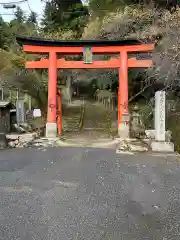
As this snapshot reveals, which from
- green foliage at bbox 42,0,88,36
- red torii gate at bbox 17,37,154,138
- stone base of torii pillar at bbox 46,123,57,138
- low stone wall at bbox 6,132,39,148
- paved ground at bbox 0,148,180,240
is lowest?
paved ground at bbox 0,148,180,240

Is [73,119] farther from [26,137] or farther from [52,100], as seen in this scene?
[26,137]

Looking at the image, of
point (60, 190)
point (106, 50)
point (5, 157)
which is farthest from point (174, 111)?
point (60, 190)

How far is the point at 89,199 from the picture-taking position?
Result: 5258mm

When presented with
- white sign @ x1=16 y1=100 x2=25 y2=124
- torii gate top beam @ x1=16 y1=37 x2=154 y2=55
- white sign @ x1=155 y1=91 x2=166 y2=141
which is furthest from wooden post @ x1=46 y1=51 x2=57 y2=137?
white sign @ x1=155 y1=91 x2=166 y2=141

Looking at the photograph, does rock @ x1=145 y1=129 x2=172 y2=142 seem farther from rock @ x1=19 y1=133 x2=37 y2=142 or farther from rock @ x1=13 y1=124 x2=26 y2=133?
rock @ x1=13 y1=124 x2=26 y2=133

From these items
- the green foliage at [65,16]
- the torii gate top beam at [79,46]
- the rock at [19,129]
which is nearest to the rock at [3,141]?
the rock at [19,129]

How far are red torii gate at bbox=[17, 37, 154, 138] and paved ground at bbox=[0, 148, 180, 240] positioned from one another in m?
5.09

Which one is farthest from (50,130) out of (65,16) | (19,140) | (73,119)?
(65,16)

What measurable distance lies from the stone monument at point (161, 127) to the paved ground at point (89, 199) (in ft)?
5.53

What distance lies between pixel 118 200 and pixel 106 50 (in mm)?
10082

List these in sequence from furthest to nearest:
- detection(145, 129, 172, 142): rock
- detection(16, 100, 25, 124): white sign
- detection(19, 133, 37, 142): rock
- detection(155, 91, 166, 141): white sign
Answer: detection(16, 100, 25, 124): white sign < detection(19, 133, 37, 142): rock < detection(145, 129, 172, 142): rock < detection(155, 91, 166, 141): white sign

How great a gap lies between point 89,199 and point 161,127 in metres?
6.22

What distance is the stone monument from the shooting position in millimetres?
10859

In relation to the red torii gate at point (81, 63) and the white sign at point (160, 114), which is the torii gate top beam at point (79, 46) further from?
the white sign at point (160, 114)
